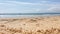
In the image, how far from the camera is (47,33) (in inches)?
241

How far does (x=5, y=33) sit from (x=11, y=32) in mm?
353

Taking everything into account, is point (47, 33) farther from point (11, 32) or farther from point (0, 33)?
point (0, 33)

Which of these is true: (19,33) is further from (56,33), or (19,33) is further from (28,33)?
(56,33)

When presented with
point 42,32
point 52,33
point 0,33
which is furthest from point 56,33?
point 0,33

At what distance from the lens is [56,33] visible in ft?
20.1

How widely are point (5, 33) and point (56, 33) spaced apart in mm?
2342

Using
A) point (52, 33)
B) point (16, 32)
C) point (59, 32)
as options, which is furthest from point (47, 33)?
point (16, 32)

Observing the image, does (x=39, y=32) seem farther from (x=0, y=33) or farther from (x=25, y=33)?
(x=0, y=33)

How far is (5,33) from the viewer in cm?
615

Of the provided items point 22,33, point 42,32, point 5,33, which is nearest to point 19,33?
point 22,33

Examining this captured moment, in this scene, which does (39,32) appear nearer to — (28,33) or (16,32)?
(28,33)

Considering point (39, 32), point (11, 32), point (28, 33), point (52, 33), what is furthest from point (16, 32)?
point (52, 33)

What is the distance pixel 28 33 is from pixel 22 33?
278 mm

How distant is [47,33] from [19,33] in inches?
50.7
